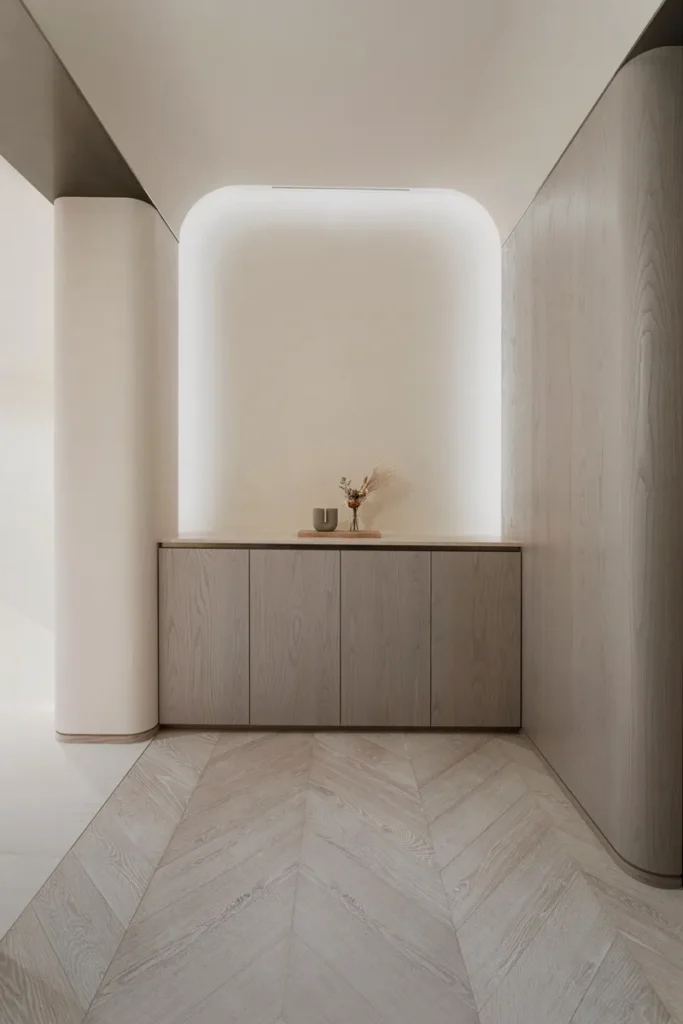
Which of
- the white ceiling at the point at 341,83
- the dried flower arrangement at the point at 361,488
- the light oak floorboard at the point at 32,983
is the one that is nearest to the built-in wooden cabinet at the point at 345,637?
the dried flower arrangement at the point at 361,488

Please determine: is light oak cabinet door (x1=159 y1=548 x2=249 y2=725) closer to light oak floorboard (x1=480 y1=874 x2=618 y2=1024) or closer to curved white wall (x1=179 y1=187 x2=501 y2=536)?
curved white wall (x1=179 y1=187 x2=501 y2=536)

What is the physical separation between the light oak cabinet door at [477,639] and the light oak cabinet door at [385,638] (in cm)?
6

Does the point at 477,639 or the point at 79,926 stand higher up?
the point at 477,639

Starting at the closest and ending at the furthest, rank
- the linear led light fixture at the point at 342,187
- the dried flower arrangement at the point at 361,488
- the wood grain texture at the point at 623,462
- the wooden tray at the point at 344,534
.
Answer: the wood grain texture at the point at 623,462, the wooden tray at the point at 344,534, the linear led light fixture at the point at 342,187, the dried flower arrangement at the point at 361,488

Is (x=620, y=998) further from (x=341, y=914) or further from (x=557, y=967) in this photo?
(x=341, y=914)

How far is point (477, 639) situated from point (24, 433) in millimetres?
2404

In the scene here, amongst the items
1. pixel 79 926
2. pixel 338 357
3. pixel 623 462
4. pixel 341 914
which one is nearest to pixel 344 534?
pixel 338 357

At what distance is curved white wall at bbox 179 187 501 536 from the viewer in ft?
11.8

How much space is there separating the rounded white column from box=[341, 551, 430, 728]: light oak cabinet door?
36.1 inches

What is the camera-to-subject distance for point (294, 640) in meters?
3.12

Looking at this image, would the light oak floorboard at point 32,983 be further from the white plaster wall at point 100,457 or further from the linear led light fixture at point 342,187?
the linear led light fixture at point 342,187

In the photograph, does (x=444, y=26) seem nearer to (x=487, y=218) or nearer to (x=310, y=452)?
(x=487, y=218)

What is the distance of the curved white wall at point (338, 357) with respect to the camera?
360 centimetres

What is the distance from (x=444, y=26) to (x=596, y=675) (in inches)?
82.2
